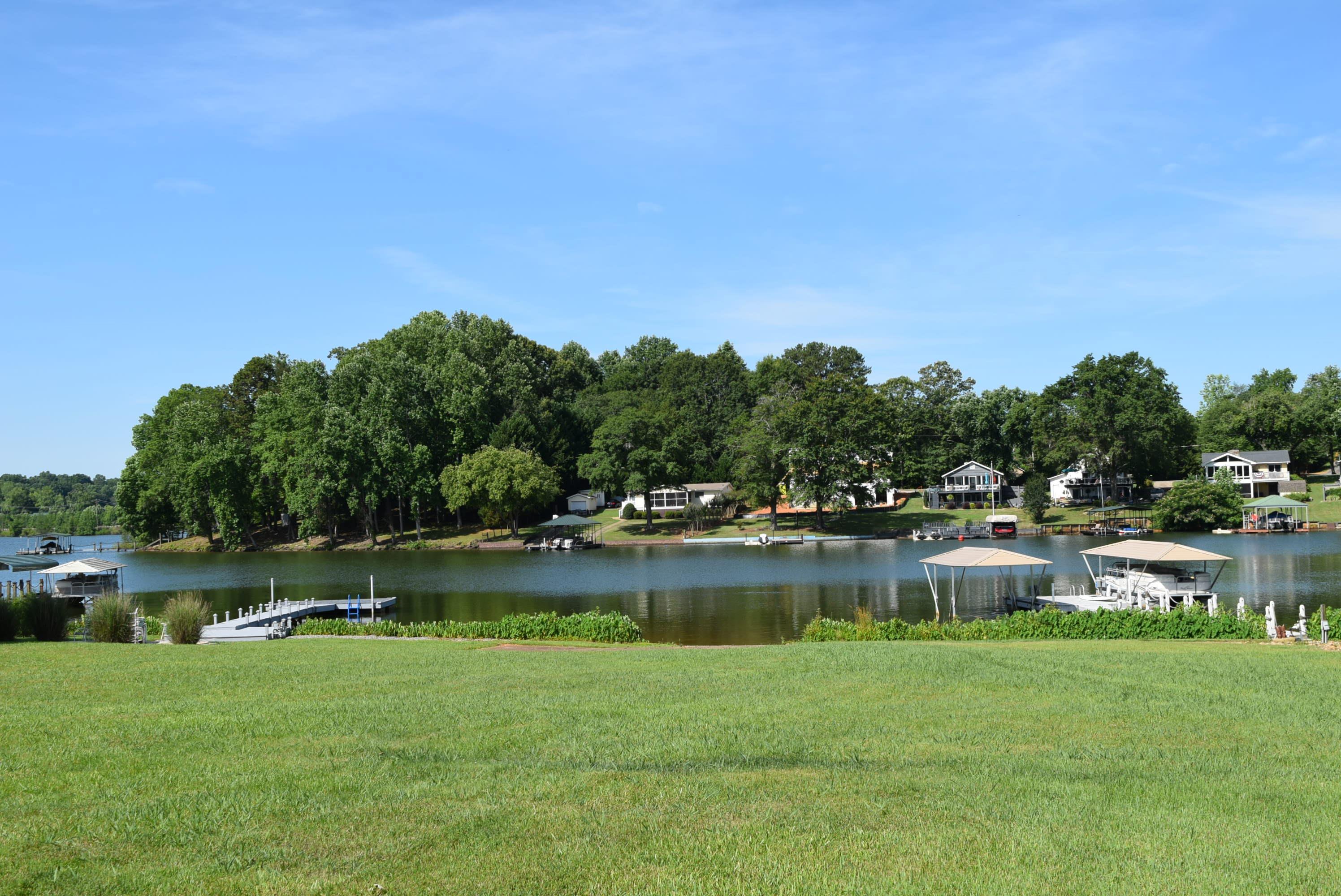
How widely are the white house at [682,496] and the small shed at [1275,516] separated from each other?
4281cm

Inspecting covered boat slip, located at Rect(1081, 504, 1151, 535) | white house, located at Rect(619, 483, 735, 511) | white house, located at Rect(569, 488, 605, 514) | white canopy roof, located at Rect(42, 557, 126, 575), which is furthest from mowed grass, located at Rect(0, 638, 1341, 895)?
white house, located at Rect(569, 488, 605, 514)

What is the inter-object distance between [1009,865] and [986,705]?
5524 mm

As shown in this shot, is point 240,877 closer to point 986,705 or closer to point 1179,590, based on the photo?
point 986,705

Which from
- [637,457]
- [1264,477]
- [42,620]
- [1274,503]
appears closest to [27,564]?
[42,620]

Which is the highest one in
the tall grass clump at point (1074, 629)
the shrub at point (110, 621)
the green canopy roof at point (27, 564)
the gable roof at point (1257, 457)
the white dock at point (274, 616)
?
the gable roof at point (1257, 457)

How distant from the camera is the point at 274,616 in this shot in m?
34.2

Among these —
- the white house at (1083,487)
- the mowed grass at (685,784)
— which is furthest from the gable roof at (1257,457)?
the mowed grass at (685,784)

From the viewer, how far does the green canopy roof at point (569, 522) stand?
79.9 m

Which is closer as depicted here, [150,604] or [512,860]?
[512,860]

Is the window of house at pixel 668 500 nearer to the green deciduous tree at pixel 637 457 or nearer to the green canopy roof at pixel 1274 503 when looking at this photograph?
the green deciduous tree at pixel 637 457

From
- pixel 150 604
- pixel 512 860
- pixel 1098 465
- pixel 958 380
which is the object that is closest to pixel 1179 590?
pixel 512 860

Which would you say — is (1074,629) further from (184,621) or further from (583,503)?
(583,503)

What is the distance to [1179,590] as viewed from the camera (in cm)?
2930

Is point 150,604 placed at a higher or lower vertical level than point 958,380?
lower
